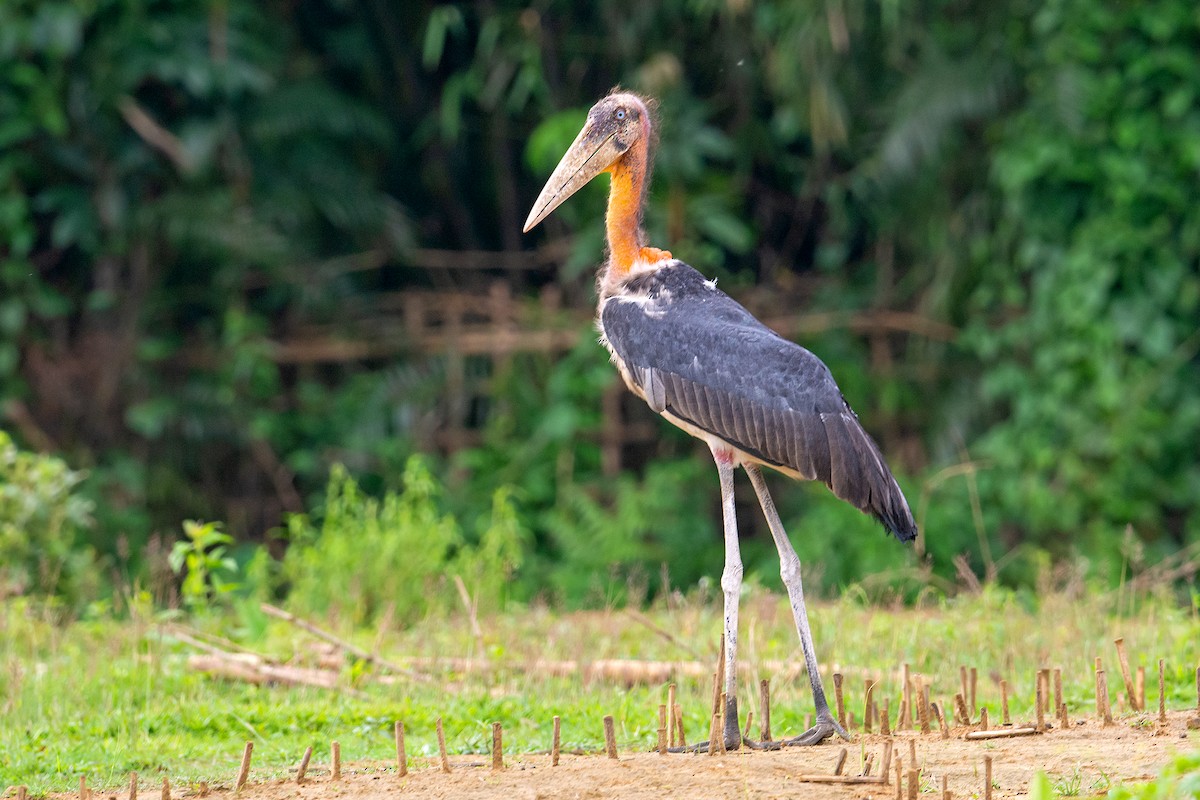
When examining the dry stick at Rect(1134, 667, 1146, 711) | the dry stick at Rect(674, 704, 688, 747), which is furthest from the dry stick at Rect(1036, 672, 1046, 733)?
the dry stick at Rect(674, 704, 688, 747)

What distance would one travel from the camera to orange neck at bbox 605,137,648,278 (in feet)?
19.3

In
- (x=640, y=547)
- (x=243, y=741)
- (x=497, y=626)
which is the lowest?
(x=243, y=741)

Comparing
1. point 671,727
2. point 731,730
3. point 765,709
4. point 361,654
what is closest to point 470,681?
point 361,654

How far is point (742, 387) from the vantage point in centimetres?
537

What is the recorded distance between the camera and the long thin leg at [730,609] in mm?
4945

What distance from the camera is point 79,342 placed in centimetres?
1160

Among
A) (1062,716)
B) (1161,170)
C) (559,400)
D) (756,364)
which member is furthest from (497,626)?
(1161,170)

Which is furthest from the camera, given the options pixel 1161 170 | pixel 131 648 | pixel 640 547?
pixel 640 547

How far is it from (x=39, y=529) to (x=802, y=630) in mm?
4360

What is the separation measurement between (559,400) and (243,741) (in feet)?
20.0

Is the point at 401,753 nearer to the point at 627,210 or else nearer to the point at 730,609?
the point at 730,609

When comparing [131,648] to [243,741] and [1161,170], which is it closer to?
[243,741]

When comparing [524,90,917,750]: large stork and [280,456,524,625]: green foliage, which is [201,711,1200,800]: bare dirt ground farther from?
[280,456,524,625]: green foliage

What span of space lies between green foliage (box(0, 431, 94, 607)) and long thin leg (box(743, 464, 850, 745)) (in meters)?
3.67
